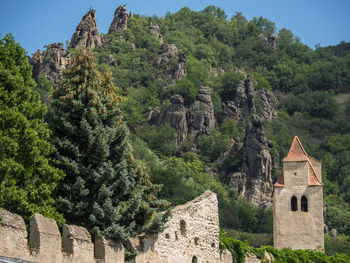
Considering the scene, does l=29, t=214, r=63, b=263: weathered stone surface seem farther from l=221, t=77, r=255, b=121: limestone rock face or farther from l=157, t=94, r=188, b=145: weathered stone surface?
l=221, t=77, r=255, b=121: limestone rock face

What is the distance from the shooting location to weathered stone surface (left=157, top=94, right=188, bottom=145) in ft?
390

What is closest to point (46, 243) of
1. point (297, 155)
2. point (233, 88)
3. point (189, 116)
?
point (297, 155)

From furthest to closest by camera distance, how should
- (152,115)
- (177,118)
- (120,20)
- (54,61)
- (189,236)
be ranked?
(120,20), (54,61), (152,115), (177,118), (189,236)

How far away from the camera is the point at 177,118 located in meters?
119

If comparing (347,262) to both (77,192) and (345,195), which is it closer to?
(77,192)

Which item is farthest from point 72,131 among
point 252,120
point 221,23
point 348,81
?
point 221,23

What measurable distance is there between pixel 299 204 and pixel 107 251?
3170 centimetres

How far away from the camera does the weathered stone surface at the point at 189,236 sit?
21.6 metres

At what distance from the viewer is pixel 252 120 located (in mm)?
107500

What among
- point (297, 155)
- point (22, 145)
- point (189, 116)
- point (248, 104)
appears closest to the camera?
point (22, 145)

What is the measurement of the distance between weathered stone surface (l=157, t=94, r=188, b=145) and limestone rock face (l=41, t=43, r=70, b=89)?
741 inches

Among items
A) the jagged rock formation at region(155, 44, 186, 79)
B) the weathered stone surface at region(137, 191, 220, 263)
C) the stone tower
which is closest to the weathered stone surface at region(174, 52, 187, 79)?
the jagged rock formation at region(155, 44, 186, 79)

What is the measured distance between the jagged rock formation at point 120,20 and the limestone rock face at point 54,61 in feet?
109

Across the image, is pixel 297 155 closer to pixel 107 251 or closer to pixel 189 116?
pixel 107 251
